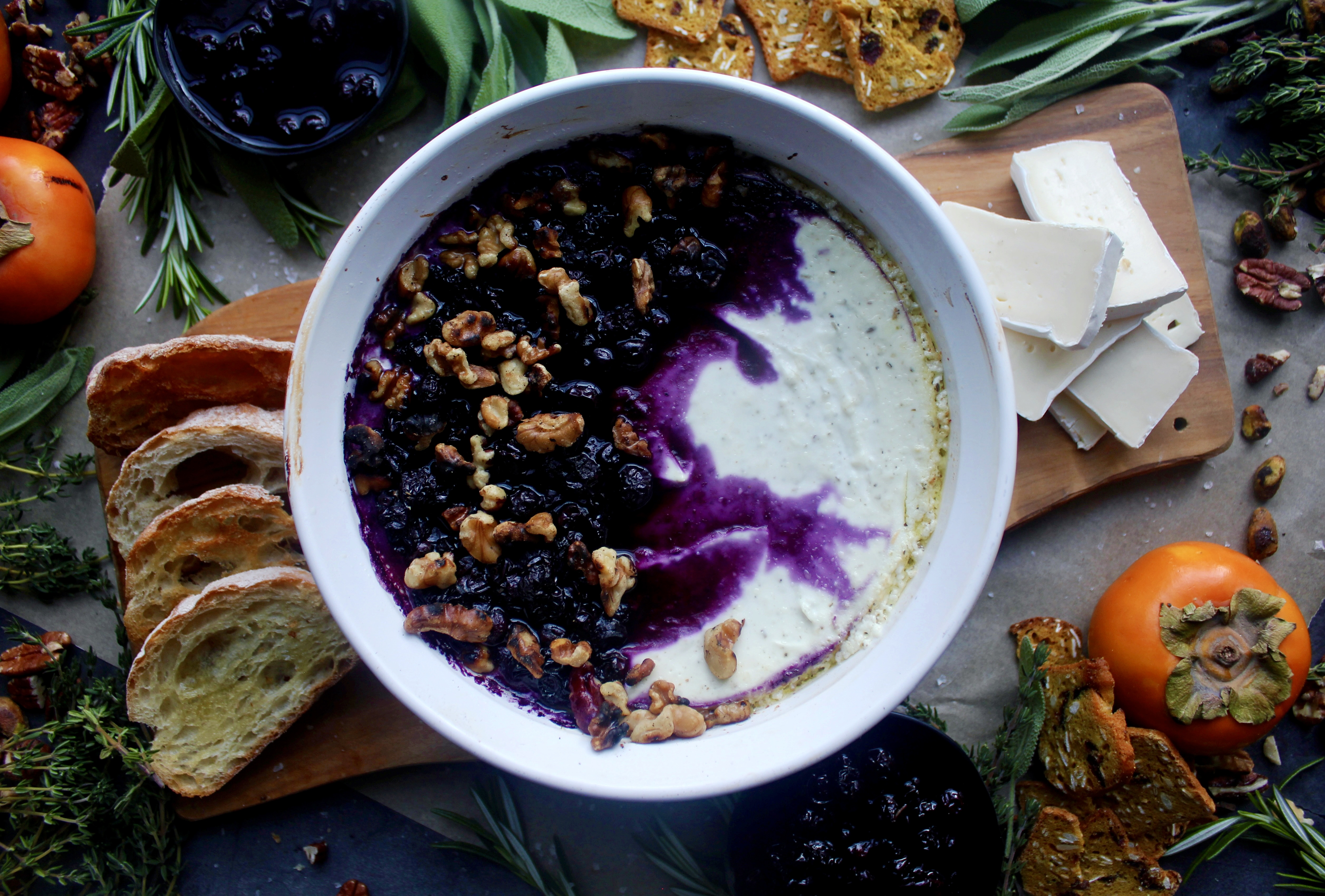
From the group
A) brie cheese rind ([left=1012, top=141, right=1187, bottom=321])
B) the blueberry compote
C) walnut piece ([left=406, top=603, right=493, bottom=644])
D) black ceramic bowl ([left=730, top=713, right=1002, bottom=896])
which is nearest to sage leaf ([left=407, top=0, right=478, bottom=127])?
the blueberry compote

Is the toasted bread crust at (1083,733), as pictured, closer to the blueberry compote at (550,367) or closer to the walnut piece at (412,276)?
the blueberry compote at (550,367)

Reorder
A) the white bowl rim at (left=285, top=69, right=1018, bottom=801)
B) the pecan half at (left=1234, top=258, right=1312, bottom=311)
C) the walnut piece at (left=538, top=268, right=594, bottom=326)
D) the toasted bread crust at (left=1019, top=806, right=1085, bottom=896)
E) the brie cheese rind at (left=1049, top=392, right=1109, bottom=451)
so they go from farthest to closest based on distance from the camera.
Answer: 1. the pecan half at (left=1234, top=258, right=1312, bottom=311)
2. the brie cheese rind at (left=1049, top=392, right=1109, bottom=451)
3. the toasted bread crust at (left=1019, top=806, right=1085, bottom=896)
4. the walnut piece at (left=538, top=268, right=594, bottom=326)
5. the white bowl rim at (left=285, top=69, right=1018, bottom=801)

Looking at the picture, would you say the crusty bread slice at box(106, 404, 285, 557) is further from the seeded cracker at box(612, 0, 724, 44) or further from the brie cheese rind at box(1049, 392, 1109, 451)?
the brie cheese rind at box(1049, 392, 1109, 451)

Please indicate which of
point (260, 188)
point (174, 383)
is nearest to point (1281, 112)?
point (260, 188)

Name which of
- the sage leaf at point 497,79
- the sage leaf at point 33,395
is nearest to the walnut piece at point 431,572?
the sage leaf at point 497,79

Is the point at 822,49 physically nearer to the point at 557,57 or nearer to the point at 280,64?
the point at 557,57

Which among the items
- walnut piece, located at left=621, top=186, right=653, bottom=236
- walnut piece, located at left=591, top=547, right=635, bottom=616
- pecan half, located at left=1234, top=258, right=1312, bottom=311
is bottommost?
walnut piece, located at left=591, top=547, right=635, bottom=616
